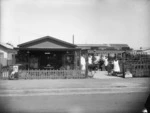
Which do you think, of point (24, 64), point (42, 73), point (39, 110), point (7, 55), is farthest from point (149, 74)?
point (7, 55)

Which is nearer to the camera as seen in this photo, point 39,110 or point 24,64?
point 39,110

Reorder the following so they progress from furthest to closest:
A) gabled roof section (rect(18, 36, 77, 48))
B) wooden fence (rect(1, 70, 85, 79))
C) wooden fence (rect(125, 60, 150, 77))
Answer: gabled roof section (rect(18, 36, 77, 48))
wooden fence (rect(125, 60, 150, 77))
wooden fence (rect(1, 70, 85, 79))

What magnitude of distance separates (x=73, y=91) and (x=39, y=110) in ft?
15.2

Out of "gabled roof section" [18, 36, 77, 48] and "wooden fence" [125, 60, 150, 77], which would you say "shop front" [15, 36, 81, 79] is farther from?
"wooden fence" [125, 60, 150, 77]

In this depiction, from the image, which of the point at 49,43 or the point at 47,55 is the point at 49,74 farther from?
the point at 47,55

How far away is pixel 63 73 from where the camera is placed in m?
17.7

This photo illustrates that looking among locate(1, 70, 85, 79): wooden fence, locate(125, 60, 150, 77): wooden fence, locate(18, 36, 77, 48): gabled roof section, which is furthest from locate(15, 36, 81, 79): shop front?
locate(125, 60, 150, 77): wooden fence

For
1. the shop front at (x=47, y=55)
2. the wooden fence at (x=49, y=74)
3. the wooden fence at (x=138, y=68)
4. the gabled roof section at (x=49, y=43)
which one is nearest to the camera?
the wooden fence at (x=49, y=74)

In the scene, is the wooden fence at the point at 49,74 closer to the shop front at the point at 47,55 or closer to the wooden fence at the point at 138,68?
the shop front at the point at 47,55

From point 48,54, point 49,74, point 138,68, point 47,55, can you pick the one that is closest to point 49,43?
point 48,54

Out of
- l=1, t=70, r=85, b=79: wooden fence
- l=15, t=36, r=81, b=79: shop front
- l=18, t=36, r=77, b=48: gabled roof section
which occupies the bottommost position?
l=1, t=70, r=85, b=79: wooden fence

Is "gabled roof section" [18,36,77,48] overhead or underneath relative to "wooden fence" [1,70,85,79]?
overhead

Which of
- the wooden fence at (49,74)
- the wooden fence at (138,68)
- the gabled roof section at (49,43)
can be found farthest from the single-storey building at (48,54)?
the wooden fence at (138,68)

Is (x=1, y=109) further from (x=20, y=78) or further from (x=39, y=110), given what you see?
(x=20, y=78)
